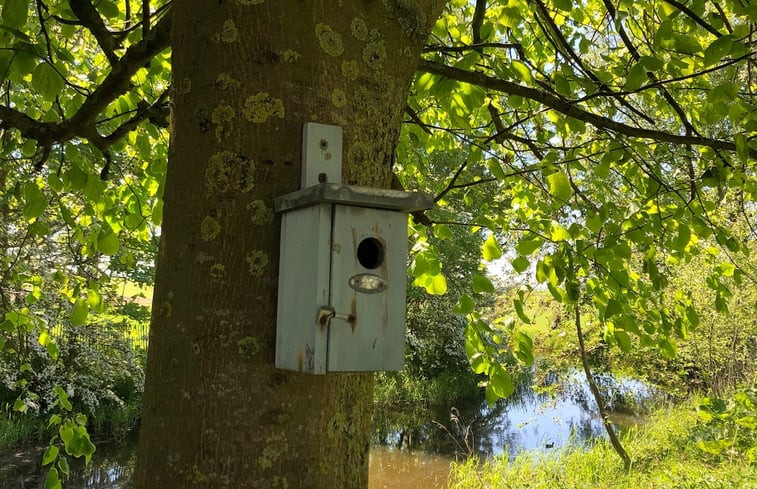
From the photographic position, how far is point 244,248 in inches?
43.0

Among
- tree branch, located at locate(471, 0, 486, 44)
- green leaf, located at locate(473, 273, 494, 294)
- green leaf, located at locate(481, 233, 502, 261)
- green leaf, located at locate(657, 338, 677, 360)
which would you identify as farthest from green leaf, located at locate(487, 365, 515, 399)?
tree branch, located at locate(471, 0, 486, 44)

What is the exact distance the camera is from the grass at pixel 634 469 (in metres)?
6.08

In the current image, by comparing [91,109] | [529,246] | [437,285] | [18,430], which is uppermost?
[91,109]

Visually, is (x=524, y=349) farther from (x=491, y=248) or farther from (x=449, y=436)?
(x=449, y=436)

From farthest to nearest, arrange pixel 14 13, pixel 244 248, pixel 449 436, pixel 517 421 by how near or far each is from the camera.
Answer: pixel 517 421 → pixel 449 436 → pixel 14 13 → pixel 244 248

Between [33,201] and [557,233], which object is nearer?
[33,201]

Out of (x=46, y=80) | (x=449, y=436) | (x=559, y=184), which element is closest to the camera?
(x=46, y=80)

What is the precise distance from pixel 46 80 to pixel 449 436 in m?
10.8

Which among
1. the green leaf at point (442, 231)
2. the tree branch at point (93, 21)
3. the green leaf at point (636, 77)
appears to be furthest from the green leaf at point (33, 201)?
the green leaf at point (636, 77)

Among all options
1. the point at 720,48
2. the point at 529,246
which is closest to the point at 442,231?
the point at 529,246

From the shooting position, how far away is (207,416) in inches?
41.2

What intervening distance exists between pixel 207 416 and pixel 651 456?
8.24 metres

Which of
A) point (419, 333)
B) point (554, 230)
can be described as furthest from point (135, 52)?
point (419, 333)

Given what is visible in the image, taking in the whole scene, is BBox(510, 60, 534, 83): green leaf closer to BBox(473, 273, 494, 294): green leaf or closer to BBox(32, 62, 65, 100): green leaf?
BBox(473, 273, 494, 294): green leaf
